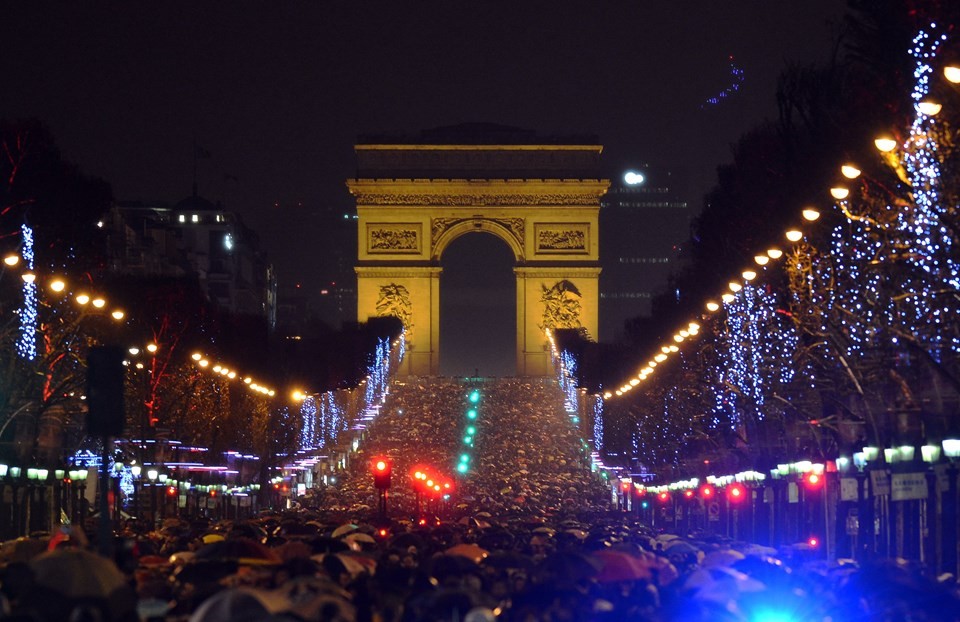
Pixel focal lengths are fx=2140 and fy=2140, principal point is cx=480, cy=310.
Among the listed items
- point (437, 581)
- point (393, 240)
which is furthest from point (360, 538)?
point (393, 240)

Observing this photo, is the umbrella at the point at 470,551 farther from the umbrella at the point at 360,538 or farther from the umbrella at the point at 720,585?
the umbrella at the point at 720,585

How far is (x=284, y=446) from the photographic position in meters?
74.2

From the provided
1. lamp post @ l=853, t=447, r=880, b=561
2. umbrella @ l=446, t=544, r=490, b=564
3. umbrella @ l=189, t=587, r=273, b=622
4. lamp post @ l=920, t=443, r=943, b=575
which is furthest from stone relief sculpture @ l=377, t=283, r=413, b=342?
umbrella @ l=189, t=587, r=273, b=622

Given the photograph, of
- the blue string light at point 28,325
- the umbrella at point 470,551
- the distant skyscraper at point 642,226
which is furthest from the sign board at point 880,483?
the distant skyscraper at point 642,226

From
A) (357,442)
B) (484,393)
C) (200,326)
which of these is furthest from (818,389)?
(484,393)

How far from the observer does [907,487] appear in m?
30.5

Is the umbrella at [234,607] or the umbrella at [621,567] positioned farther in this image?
the umbrella at [621,567]

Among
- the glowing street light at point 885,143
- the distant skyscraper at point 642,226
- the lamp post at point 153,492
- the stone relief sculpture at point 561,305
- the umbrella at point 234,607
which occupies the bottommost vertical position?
the umbrella at point 234,607

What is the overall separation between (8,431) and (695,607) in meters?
34.9

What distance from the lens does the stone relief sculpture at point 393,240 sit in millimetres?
114688

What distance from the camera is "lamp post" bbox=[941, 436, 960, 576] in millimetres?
29188

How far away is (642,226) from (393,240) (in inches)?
2483

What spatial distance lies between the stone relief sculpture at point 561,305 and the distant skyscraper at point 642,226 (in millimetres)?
39818

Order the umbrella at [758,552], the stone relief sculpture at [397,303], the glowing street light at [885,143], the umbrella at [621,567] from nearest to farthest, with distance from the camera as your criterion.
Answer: the umbrella at [621,567]
the glowing street light at [885,143]
the umbrella at [758,552]
the stone relief sculpture at [397,303]
